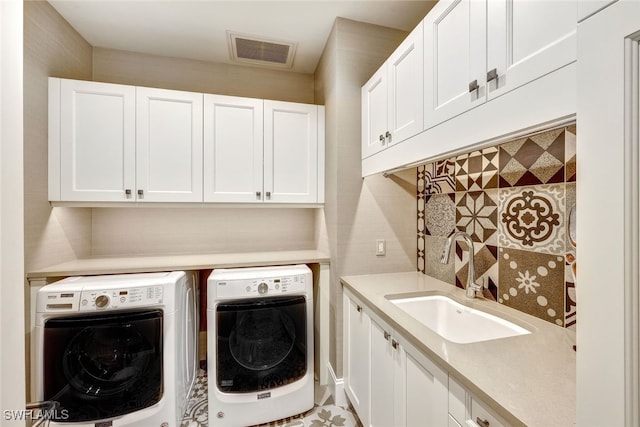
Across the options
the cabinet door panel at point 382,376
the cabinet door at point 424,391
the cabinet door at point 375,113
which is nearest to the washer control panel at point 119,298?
the cabinet door panel at point 382,376

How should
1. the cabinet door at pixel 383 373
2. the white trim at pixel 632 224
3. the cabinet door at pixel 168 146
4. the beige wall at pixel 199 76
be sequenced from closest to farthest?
the white trim at pixel 632 224
the cabinet door at pixel 383 373
the cabinet door at pixel 168 146
the beige wall at pixel 199 76

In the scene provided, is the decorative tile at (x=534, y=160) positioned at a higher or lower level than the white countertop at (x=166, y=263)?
higher

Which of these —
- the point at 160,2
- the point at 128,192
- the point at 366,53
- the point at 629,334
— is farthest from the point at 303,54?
the point at 629,334

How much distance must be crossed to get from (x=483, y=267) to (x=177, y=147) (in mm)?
2096

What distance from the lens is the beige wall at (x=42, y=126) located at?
1.65 meters

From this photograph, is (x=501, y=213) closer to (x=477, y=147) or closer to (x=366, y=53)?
(x=477, y=147)

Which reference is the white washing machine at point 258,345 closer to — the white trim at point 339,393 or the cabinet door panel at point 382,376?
the white trim at point 339,393

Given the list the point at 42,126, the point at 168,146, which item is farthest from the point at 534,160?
the point at 42,126

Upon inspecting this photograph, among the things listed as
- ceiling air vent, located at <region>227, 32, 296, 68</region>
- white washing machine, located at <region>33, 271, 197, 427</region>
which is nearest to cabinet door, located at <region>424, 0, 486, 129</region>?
ceiling air vent, located at <region>227, 32, 296, 68</region>

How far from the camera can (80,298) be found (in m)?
1.56

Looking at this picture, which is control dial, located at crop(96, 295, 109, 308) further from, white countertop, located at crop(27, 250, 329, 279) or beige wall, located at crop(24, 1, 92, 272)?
beige wall, located at crop(24, 1, 92, 272)

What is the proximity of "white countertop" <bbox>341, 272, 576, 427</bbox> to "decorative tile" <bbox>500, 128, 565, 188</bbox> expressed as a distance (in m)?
0.59

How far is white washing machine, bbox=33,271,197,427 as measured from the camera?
5.01 ft

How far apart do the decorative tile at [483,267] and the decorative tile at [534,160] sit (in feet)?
1.14
